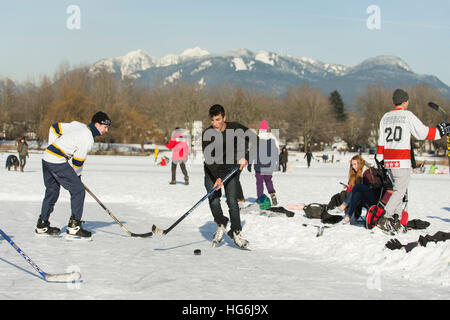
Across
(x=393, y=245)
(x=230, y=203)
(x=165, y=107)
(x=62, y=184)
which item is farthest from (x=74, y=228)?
(x=165, y=107)

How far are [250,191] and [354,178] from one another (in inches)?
235

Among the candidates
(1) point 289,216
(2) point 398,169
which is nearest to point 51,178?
(1) point 289,216

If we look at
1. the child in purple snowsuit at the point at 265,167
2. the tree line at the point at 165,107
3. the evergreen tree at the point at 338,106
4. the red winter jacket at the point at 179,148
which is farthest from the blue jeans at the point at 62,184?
the evergreen tree at the point at 338,106

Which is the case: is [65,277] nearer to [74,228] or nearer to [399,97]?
[74,228]

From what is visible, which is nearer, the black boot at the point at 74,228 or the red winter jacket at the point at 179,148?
→ the black boot at the point at 74,228

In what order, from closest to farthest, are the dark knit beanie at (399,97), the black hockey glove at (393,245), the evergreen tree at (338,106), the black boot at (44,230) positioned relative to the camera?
the black hockey glove at (393,245) < the black boot at (44,230) < the dark knit beanie at (399,97) < the evergreen tree at (338,106)

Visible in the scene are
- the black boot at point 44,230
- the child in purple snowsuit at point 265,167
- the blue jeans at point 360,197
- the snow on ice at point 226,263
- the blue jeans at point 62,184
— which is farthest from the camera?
the child in purple snowsuit at point 265,167

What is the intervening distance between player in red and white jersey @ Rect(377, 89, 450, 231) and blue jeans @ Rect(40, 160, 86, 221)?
3.97m

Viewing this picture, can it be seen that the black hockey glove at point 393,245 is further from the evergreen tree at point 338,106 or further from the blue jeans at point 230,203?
the evergreen tree at point 338,106

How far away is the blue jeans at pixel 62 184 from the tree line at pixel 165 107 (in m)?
48.8

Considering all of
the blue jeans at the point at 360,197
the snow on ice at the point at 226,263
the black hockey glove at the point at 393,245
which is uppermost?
the blue jeans at the point at 360,197

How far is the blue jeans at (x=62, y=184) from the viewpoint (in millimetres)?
5691

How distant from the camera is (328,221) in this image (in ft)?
23.9
